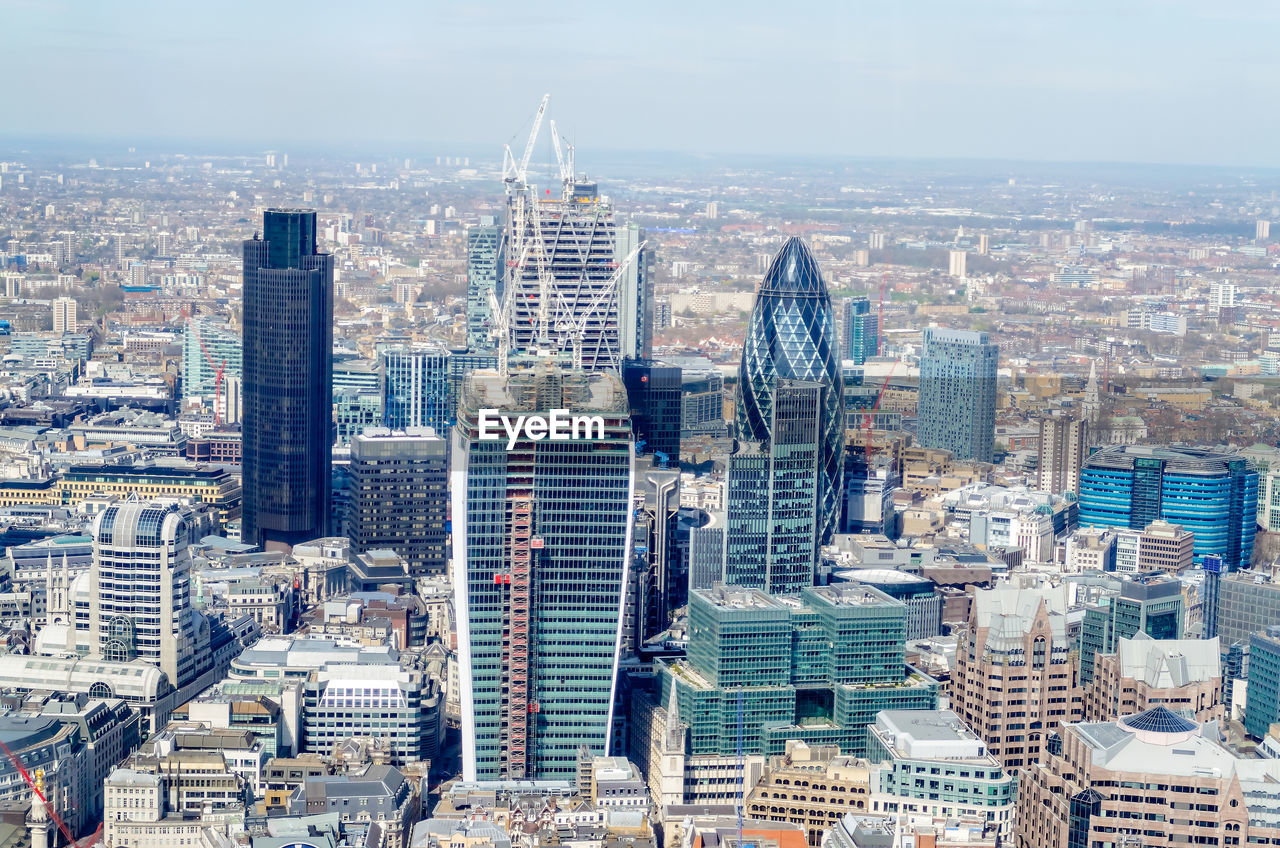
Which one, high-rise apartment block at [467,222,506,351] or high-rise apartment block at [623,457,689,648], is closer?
high-rise apartment block at [623,457,689,648]

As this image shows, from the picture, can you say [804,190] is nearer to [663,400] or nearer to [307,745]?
[663,400]

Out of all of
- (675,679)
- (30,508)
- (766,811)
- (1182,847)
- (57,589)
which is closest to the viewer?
(1182,847)

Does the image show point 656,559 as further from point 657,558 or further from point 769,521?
point 769,521

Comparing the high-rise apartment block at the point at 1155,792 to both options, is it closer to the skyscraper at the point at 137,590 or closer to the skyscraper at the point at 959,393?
the skyscraper at the point at 137,590

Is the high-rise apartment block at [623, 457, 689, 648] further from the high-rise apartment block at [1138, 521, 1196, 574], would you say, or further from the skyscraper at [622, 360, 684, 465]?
the high-rise apartment block at [1138, 521, 1196, 574]

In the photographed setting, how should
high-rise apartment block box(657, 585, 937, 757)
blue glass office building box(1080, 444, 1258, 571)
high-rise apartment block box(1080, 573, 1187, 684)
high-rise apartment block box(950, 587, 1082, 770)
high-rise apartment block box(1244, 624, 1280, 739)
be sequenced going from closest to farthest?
high-rise apartment block box(657, 585, 937, 757), high-rise apartment block box(950, 587, 1082, 770), high-rise apartment block box(1244, 624, 1280, 739), high-rise apartment block box(1080, 573, 1187, 684), blue glass office building box(1080, 444, 1258, 571)

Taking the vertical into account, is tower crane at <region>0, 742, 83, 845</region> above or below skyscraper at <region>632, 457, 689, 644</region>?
below

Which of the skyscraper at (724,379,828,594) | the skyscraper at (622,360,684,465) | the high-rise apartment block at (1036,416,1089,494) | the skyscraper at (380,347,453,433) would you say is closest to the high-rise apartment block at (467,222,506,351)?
the skyscraper at (380,347,453,433)

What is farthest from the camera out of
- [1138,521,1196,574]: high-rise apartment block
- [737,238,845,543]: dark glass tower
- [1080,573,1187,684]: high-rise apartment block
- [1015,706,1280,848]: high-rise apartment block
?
[737,238,845,543]: dark glass tower

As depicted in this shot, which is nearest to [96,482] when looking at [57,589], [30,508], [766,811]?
[30,508]
